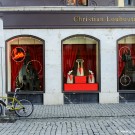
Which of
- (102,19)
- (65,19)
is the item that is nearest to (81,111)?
(65,19)

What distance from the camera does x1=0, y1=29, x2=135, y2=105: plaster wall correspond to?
58.1 ft

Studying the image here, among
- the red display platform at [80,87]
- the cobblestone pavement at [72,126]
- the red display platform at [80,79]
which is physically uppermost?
the red display platform at [80,79]

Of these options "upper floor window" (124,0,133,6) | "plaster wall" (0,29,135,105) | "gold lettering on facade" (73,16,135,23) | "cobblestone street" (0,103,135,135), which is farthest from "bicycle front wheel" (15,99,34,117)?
"upper floor window" (124,0,133,6)

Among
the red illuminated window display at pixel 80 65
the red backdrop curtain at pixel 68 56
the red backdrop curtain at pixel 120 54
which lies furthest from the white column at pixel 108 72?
the red backdrop curtain at pixel 68 56

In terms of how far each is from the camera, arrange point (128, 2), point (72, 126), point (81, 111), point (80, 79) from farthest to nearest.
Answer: point (128, 2), point (80, 79), point (81, 111), point (72, 126)

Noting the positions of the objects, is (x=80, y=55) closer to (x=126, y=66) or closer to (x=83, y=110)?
(x=126, y=66)

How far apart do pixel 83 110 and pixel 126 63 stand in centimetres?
394

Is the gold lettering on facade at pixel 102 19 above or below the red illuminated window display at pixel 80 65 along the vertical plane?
above

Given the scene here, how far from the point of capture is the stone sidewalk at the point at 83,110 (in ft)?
46.4

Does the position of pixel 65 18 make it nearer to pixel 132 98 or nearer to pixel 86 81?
pixel 86 81

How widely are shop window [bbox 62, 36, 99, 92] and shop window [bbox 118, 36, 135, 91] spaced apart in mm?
1077

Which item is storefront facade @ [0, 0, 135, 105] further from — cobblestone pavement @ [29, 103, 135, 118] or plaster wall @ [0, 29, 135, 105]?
cobblestone pavement @ [29, 103, 135, 118]

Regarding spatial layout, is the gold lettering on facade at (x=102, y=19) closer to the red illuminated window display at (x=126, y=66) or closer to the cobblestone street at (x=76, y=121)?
the red illuminated window display at (x=126, y=66)

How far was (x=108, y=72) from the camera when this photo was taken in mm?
17844
